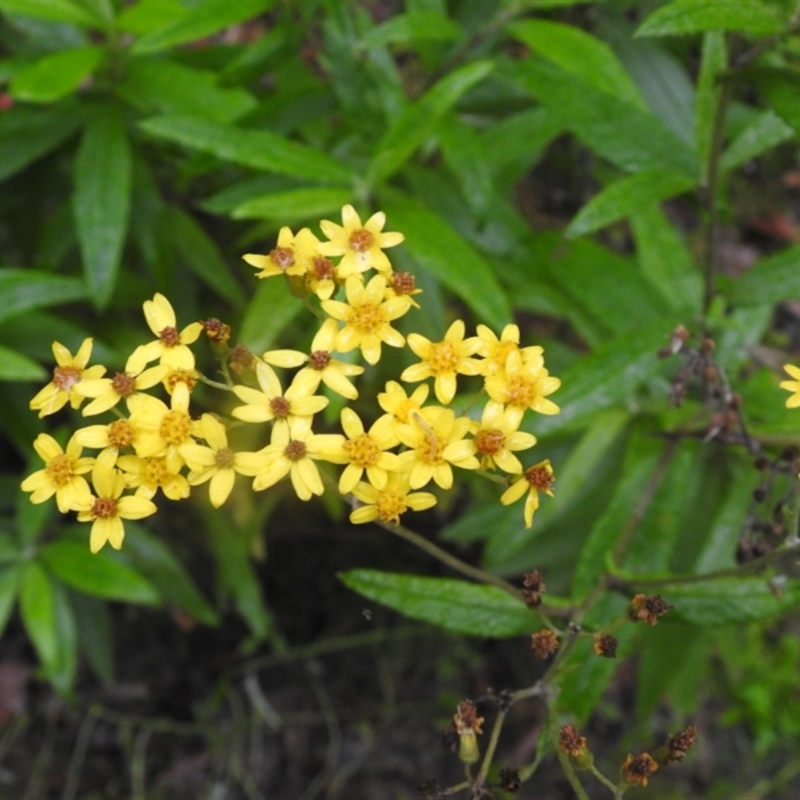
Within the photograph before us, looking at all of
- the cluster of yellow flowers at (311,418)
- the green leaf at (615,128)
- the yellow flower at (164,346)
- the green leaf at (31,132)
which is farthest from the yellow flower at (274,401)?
the green leaf at (31,132)

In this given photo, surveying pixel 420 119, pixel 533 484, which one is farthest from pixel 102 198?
pixel 533 484

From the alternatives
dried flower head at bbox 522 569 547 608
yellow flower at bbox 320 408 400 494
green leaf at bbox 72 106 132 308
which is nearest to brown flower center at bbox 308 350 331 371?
yellow flower at bbox 320 408 400 494

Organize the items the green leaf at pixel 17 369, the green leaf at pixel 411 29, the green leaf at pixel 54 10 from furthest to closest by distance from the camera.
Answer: the green leaf at pixel 411 29
the green leaf at pixel 17 369
the green leaf at pixel 54 10

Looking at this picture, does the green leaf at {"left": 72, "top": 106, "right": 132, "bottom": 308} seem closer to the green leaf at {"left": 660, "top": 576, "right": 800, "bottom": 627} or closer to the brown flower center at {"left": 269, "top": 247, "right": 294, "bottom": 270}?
the brown flower center at {"left": 269, "top": 247, "right": 294, "bottom": 270}

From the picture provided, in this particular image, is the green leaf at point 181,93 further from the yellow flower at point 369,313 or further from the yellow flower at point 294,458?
the yellow flower at point 294,458

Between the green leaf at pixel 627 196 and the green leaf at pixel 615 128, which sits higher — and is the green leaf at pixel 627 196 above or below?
below

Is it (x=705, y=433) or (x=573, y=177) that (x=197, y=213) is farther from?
(x=705, y=433)
